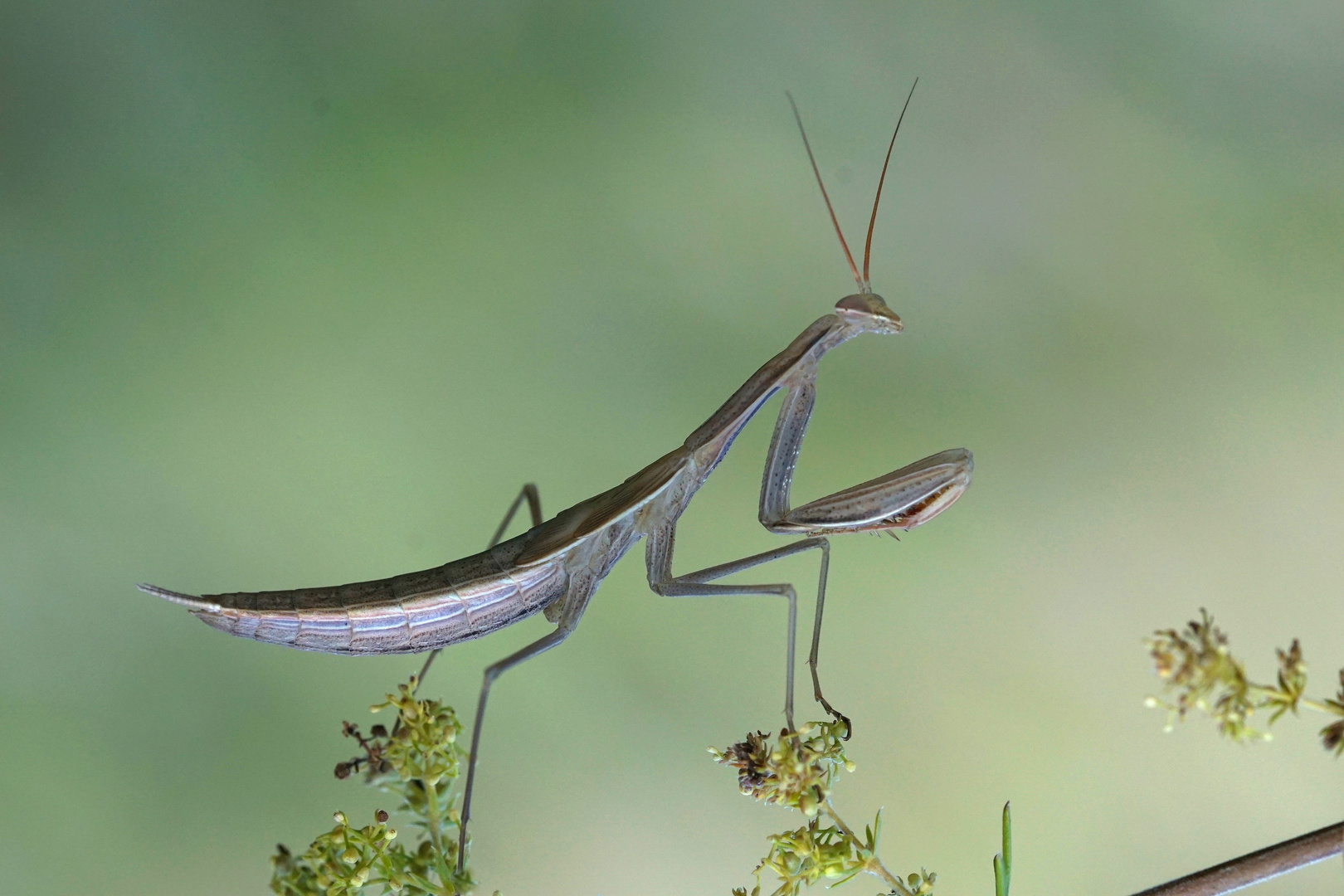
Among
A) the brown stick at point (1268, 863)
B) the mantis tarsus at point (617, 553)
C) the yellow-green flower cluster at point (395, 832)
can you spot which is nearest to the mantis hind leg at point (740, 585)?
the mantis tarsus at point (617, 553)

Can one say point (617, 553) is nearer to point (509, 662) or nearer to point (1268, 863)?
point (509, 662)

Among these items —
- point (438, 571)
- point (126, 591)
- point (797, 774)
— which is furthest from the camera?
point (126, 591)

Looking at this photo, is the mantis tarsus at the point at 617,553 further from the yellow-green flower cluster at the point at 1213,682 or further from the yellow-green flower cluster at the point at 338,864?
the yellow-green flower cluster at the point at 1213,682

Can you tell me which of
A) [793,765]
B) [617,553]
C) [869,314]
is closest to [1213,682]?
[793,765]

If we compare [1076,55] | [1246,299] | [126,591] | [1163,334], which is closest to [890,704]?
[1163,334]

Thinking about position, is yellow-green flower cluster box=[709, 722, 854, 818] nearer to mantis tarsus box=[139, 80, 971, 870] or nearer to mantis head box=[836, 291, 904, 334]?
mantis tarsus box=[139, 80, 971, 870]

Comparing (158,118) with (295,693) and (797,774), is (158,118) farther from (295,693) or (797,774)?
(797,774)
